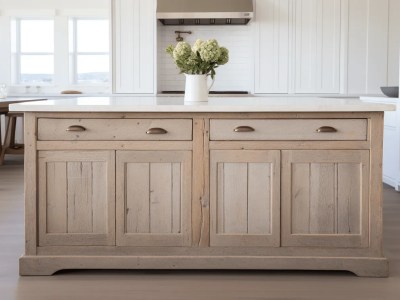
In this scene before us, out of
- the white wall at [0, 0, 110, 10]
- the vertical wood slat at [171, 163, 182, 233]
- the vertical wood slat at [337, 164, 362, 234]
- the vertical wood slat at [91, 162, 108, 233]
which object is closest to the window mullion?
the white wall at [0, 0, 110, 10]

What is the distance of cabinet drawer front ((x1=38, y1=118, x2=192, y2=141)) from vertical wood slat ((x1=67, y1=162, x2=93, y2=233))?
18cm

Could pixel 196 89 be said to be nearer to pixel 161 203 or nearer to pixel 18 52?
pixel 161 203

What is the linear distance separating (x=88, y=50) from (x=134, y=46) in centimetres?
168

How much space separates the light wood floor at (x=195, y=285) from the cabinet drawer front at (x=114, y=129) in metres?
0.67

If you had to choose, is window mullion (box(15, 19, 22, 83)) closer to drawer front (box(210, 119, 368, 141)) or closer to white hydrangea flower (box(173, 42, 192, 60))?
white hydrangea flower (box(173, 42, 192, 60))

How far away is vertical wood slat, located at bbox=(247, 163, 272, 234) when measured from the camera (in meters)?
3.20

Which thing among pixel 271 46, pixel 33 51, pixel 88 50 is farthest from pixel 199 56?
pixel 33 51

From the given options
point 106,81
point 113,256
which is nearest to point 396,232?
point 113,256

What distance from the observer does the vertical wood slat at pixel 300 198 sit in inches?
126

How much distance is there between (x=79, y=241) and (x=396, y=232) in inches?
81.7

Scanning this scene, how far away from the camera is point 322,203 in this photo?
321 centimetres

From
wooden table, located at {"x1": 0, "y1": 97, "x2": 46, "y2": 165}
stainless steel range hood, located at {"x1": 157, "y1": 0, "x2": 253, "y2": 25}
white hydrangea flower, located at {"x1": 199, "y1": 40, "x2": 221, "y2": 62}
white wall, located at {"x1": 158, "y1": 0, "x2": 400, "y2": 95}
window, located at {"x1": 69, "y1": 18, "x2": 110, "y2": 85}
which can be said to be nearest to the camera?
white hydrangea flower, located at {"x1": 199, "y1": 40, "x2": 221, "y2": 62}

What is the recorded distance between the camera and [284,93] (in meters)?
7.79

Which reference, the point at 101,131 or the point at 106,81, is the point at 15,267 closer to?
the point at 101,131
